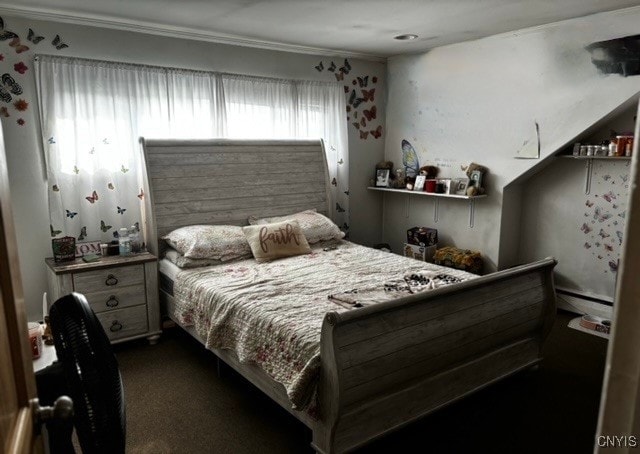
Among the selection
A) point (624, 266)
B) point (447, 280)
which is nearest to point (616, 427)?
point (624, 266)

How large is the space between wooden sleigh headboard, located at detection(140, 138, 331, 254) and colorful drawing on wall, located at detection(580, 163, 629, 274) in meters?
2.28

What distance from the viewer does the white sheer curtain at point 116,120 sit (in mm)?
3275

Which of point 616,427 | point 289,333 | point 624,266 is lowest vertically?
point 289,333

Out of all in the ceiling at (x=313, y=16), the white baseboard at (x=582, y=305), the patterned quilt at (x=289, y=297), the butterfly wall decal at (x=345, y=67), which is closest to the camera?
the patterned quilt at (x=289, y=297)

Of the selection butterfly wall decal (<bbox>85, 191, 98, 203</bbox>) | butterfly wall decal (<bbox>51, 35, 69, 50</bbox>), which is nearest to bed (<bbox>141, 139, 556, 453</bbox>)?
butterfly wall decal (<bbox>85, 191, 98, 203</bbox>)

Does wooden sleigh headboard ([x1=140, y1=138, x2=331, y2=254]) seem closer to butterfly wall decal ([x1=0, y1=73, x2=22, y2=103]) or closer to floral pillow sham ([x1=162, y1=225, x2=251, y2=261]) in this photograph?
floral pillow sham ([x1=162, y1=225, x2=251, y2=261])

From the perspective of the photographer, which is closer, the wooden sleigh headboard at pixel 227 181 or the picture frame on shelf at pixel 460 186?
the wooden sleigh headboard at pixel 227 181

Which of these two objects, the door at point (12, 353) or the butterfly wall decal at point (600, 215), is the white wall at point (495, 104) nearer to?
the butterfly wall decal at point (600, 215)

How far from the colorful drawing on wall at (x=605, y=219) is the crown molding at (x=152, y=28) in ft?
8.49

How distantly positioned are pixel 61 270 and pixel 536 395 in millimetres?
3081

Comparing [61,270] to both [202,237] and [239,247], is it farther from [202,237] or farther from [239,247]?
[239,247]

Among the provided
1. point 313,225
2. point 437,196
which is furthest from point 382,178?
point 313,225

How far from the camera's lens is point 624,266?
427 mm

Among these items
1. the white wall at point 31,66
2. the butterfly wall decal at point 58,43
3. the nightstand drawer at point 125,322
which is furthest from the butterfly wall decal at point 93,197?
the butterfly wall decal at point 58,43
